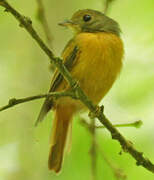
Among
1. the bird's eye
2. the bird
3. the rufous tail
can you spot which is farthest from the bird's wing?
the bird's eye

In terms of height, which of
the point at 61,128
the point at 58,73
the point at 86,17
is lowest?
the point at 61,128

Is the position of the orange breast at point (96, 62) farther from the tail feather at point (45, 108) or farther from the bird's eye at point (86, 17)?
the bird's eye at point (86, 17)

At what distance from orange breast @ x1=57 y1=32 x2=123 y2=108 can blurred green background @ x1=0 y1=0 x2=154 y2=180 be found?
1.41 ft

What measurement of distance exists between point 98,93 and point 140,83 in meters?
0.64

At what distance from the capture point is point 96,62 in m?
4.45

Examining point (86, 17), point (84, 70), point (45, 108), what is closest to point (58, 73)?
point (84, 70)

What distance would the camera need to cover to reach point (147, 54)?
509 cm

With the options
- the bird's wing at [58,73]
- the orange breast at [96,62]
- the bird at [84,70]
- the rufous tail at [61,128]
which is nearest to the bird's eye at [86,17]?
the bird at [84,70]

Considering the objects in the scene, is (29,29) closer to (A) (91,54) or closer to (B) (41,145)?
(A) (91,54)

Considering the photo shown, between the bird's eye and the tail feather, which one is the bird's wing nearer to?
the tail feather

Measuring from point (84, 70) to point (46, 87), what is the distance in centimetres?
205

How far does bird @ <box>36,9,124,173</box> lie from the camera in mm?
4457

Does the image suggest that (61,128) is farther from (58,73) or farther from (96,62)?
(96,62)

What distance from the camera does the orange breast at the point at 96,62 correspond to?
4.45 m
